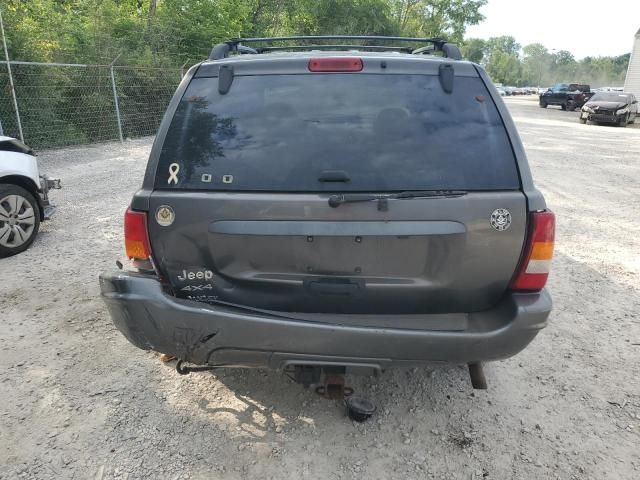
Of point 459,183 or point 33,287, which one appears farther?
point 33,287

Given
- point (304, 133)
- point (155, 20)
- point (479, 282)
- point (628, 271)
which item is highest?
point (155, 20)

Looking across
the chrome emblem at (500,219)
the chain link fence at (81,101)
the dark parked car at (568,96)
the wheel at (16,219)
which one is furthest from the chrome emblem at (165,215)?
the dark parked car at (568,96)

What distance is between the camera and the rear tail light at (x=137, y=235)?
236 cm

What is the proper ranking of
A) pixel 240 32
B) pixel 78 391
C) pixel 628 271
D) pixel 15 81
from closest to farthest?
pixel 78 391 → pixel 628 271 → pixel 15 81 → pixel 240 32

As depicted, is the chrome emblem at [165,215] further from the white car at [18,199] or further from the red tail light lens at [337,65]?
the white car at [18,199]

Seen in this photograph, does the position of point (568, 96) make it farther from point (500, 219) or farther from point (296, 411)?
point (296, 411)

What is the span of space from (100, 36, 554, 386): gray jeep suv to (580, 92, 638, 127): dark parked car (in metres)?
23.0

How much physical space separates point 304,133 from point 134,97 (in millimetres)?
14359

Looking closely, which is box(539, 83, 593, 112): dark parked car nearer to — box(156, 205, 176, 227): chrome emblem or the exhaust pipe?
the exhaust pipe

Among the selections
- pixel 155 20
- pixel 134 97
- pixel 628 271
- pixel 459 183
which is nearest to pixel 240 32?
pixel 155 20

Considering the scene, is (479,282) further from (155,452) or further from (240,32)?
(240,32)

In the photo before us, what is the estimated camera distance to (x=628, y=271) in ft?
16.5

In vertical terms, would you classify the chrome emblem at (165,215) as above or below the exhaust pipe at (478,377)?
above

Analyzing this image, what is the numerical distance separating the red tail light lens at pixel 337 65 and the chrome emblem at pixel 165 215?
1022 millimetres
